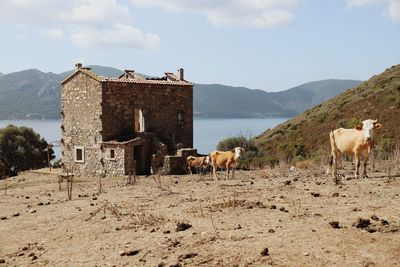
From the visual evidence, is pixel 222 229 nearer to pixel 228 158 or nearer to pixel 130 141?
pixel 228 158

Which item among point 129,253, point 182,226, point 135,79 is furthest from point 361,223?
point 135,79

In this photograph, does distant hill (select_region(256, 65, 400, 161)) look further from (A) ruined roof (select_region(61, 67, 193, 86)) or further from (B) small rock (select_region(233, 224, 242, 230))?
(B) small rock (select_region(233, 224, 242, 230))

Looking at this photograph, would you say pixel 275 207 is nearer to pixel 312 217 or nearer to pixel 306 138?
pixel 312 217

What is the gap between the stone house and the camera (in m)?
34.8

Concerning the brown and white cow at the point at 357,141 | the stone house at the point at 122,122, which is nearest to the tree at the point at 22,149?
the stone house at the point at 122,122

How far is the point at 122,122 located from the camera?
36562 mm

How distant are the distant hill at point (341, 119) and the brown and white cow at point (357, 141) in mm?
22775

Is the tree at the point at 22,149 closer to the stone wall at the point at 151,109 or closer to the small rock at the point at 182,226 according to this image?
the stone wall at the point at 151,109

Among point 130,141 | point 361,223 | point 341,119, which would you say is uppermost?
point 341,119

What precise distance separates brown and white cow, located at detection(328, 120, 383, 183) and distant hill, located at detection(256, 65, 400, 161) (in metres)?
22.8

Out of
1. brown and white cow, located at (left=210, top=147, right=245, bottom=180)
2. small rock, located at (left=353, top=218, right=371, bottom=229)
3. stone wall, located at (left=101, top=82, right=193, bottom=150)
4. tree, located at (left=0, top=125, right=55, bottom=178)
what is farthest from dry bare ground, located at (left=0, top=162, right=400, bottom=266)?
tree, located at (left=0, top=125, right=55, bottom=178)

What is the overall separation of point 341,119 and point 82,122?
2858 cm

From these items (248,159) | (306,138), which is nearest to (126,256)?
(248,159)

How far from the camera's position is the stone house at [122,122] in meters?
34.8
